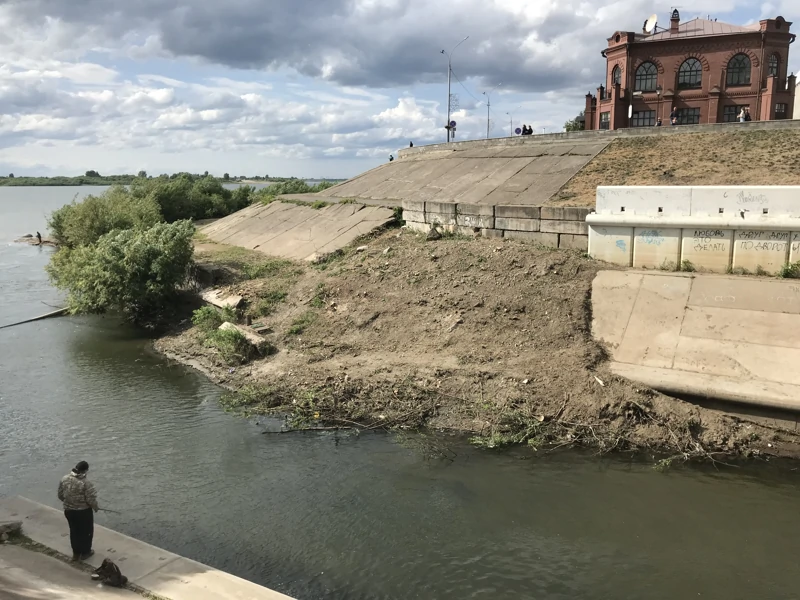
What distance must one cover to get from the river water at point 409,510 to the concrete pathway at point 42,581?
5.18 feet

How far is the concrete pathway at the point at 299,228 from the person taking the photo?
985 inches

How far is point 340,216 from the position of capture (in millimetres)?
27688

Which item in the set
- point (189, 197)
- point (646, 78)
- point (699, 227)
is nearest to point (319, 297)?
point (699, 227)

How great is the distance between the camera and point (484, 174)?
27.2 meters

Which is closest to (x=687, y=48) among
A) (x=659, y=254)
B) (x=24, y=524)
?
(x=659, y=254)

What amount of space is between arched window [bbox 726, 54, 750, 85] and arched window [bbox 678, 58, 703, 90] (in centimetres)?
167

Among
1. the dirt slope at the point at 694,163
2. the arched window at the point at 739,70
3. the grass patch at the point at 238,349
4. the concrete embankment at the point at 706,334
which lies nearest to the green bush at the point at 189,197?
the grass patch at the point at 238,349

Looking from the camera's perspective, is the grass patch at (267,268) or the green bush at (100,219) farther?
the green bush at (100,219)

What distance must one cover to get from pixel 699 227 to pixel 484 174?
42.0ft

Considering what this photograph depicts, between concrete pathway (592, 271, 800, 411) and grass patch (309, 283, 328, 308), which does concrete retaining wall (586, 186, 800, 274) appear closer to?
concrete pathway (592, 271, 800, 411)

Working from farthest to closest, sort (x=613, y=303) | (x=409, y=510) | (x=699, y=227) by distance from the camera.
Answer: (x=699, y=227), (x=613, y=303), (x=409, y=510)

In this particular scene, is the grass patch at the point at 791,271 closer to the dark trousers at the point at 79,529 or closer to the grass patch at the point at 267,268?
the dark trousers at the point at 79,529

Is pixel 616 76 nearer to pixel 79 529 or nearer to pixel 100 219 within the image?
pixel 100 219

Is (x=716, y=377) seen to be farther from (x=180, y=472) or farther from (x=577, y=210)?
(x=180, y=472)
